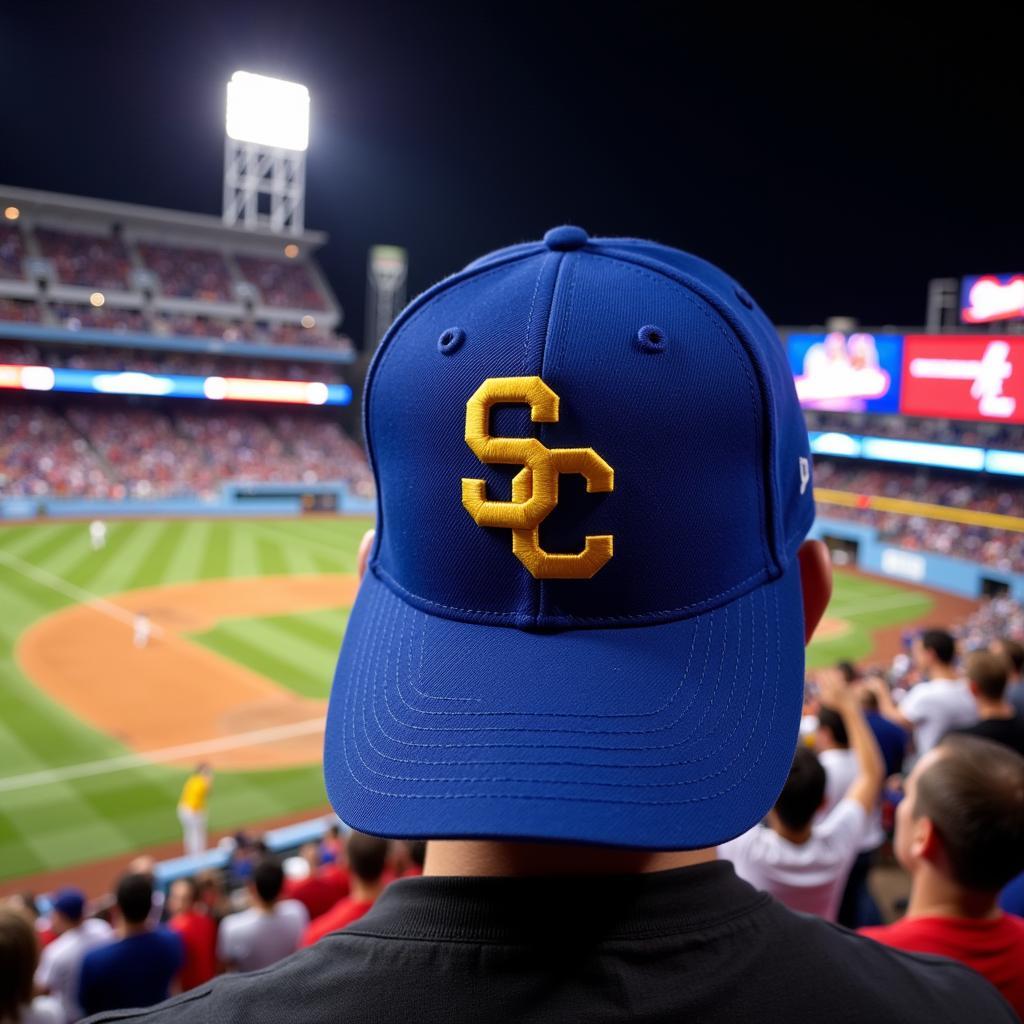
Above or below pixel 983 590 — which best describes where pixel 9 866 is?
below

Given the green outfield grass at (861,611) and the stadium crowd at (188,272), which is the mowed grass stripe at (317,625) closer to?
the green outfield grass at (861,611)

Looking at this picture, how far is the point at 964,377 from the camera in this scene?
31.0 m

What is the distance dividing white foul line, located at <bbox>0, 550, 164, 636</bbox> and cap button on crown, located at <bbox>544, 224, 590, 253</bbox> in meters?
18.9

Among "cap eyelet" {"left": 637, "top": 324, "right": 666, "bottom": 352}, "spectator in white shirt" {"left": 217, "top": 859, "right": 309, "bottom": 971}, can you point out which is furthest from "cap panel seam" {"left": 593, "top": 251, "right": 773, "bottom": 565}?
"spectator in white shirt" {"left": 217, "top": 859, "right": 309, "bottom": 971}

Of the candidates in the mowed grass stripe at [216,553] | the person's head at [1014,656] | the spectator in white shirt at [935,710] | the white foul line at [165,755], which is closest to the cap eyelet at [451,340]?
the spectator in white shirt at [935,710]

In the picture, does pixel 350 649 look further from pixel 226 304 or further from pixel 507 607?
pixel 226 304

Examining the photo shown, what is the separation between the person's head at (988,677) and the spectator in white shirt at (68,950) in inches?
211

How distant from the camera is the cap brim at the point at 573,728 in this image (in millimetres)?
1068

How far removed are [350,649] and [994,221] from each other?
146ft

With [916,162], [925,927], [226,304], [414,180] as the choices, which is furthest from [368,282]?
[925,927]

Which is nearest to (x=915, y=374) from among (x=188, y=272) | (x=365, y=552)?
(x=188, y=272)

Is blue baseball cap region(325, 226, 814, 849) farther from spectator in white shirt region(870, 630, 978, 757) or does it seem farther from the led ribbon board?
the led ribbon board

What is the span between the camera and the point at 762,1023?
979 millimetres

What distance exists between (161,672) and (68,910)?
433 inches
